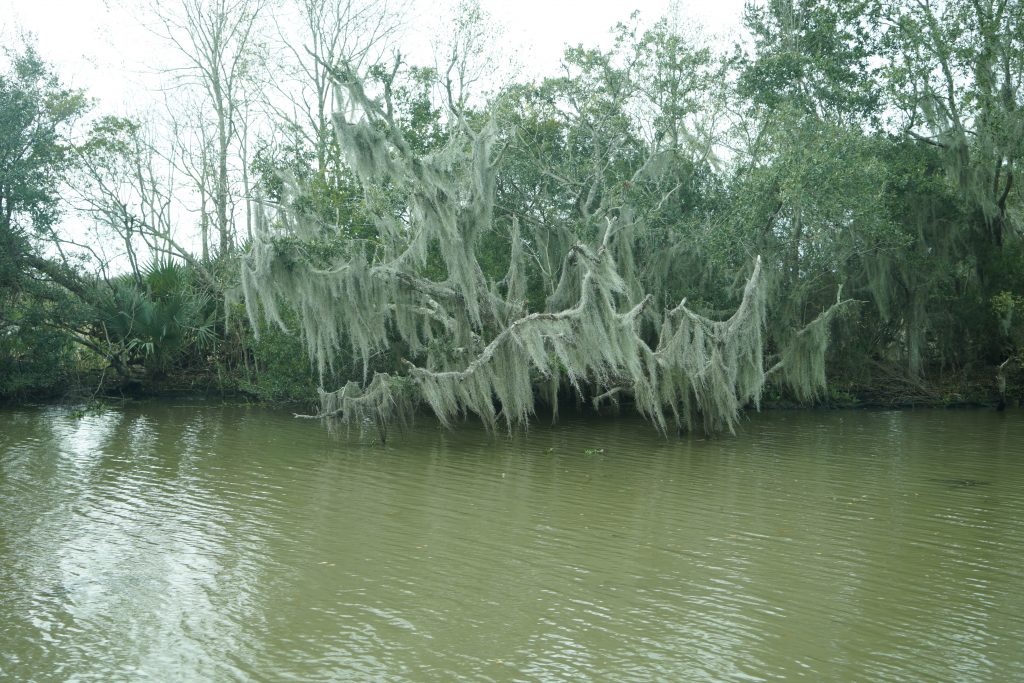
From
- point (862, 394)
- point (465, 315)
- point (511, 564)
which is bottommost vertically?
point (511, 564)

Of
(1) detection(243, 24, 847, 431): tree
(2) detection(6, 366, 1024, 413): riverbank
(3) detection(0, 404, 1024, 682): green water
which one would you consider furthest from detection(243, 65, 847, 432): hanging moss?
(2) detection(6, 366, 1024, 413): riverbank

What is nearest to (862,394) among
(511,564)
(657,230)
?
(657,230)

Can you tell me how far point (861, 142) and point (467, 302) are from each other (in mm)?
7725


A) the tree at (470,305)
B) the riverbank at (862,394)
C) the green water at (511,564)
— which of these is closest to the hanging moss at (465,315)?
the tree at (470,305)

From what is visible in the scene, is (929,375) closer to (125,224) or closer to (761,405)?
(761,405)

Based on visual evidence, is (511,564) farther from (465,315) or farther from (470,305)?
(465,315)

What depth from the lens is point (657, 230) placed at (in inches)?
647

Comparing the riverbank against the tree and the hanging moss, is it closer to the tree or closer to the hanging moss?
the tree

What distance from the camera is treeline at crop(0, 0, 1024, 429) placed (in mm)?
13430

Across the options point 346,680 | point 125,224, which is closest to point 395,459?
point 346,680

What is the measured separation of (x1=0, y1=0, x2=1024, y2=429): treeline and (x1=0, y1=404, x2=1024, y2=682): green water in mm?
2411

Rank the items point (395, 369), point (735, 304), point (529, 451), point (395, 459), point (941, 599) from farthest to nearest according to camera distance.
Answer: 1. point (735, 304)
2. point (395, 369)
3. point (529, 451)
4. point (395, 459)
5. point (941, 599)

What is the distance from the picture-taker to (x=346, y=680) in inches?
187

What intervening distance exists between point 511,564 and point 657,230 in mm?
10549
